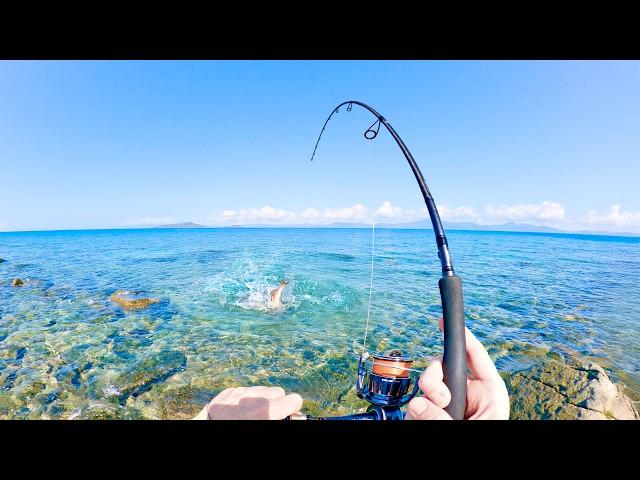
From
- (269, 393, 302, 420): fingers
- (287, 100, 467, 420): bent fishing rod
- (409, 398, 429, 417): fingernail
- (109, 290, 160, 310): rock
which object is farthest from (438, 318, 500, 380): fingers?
(109, 290, 160, 310): rock

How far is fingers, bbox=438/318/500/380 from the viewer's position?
68.1 inches

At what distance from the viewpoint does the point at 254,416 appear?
1676 mm

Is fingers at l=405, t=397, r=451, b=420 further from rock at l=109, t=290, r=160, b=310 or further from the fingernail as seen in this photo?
rock at l=109, t=290, r=160, b=310

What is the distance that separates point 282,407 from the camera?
1.68 m

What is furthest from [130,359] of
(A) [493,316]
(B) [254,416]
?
(A) [493,316]

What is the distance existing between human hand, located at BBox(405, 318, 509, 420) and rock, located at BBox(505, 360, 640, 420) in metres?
3.12

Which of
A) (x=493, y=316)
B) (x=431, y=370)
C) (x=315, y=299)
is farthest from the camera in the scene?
(x=315, y=299)

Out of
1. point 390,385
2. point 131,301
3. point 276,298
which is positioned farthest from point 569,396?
point 131,301

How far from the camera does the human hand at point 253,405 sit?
1676 millimetres

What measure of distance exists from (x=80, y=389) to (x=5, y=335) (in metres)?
4.80

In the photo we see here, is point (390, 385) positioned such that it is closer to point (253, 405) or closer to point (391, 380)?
point (391, 380)

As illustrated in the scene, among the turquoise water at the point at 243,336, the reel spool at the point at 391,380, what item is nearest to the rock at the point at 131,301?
the turquoise water at the point at 243,336

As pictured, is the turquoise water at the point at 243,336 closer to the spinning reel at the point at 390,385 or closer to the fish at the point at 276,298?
the fish at the point at 276,298
